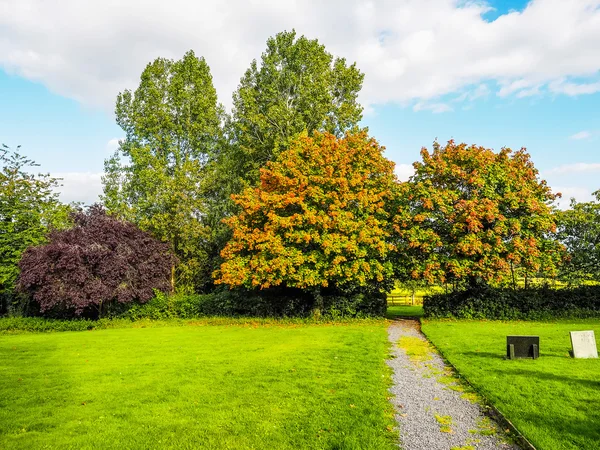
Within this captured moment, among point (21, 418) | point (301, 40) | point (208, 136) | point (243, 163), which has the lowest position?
point (21, 418)

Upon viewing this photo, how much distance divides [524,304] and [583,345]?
16292 mm

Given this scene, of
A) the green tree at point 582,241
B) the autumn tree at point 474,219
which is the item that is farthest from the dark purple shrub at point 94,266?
the green tree at point 582,241

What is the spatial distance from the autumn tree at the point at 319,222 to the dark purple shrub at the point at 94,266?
711cm

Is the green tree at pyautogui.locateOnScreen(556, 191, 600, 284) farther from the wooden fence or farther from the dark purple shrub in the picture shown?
the dark purple shrub

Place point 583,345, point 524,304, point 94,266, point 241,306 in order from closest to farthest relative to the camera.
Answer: point 583,345 < point 524,304 < point 94,266 < point 241,306

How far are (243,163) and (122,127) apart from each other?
12.7 meters

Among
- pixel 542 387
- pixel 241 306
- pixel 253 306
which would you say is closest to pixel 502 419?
pixel 542 387

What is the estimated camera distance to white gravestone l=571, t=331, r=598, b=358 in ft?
44.9

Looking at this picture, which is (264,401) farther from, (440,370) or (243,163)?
(243,163)

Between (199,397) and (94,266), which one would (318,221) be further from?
(199,397)

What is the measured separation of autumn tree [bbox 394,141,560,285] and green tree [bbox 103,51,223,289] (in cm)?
1845

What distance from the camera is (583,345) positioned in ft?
45.4

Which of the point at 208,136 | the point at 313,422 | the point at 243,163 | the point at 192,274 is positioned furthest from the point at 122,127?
the point at 313,422

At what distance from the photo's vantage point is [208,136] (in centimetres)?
4169
